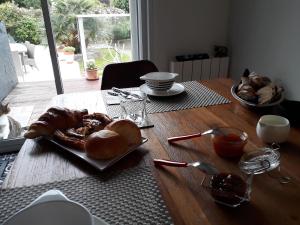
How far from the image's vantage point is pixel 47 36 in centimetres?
216

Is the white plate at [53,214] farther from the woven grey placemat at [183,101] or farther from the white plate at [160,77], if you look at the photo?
the white plate at [160,77]

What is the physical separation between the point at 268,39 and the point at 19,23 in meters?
2.01

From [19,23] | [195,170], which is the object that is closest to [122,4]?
[19,23]

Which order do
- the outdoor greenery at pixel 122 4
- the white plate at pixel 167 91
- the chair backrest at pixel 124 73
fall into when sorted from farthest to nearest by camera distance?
the outdoor greenery at pixel 122 4
the chair backrest at pixel 124 73
the white plate at pixel 167 91

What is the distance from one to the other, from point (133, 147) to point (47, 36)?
177 cm

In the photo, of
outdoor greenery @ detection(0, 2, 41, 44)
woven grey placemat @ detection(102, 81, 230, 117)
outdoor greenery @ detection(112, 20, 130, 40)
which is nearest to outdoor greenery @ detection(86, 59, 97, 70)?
outdoor greenery @ detection(112, 20, 130, 40)

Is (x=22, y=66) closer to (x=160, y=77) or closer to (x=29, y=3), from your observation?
(x=29, y=3)

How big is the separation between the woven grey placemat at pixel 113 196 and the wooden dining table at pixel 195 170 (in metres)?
0.02

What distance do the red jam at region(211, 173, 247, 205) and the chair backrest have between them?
3.63 feet

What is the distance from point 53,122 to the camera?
33.2 inches

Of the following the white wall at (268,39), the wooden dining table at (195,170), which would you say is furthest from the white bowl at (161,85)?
the white wall at (268,39)

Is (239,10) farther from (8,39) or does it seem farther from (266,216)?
(266,216)

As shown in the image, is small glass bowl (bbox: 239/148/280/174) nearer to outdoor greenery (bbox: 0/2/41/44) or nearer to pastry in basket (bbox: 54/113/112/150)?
pastry in basket (bbox: 54/113/112/150)

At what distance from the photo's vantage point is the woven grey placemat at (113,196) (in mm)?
535
